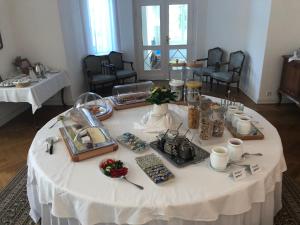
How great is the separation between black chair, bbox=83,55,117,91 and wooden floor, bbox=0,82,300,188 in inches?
31.1

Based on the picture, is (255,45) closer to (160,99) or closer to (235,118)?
(235,118)

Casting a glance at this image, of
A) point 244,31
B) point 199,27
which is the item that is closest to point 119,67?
point 199,27

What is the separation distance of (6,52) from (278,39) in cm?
434

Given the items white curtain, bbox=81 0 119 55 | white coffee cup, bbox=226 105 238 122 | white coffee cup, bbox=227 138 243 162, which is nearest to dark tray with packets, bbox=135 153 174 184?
white coffee cup, bbox=227 138 243 162

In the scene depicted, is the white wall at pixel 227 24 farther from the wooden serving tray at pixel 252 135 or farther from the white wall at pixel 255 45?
the wooden serving tray at pixel 252 135

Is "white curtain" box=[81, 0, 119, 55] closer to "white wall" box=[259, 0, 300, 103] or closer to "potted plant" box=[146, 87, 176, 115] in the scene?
"white wall" box=[259, 0, 300, 103]

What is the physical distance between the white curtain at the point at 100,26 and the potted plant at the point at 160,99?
12.6ft

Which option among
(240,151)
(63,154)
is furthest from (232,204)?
(63,154)

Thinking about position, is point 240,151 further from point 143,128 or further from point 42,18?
point 42,18

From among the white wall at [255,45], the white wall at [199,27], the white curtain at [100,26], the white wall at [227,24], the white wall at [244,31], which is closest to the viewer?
the white wall at [255,45]

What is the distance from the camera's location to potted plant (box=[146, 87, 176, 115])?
1.74m

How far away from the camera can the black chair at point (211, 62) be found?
5.19 meters

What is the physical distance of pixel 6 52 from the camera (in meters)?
4.03

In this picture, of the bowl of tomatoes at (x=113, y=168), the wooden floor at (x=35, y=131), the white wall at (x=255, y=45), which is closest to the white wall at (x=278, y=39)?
the white wall at (x=255, y=45)
